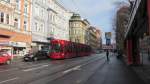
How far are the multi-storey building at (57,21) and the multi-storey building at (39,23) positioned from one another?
104 inches

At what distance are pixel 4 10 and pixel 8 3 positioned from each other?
75.5 inches

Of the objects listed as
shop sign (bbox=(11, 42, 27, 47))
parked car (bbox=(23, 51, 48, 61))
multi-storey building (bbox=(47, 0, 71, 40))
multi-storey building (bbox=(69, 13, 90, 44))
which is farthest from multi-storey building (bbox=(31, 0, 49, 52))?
multi-storey building (bbox=(69, 13, 90, 44))

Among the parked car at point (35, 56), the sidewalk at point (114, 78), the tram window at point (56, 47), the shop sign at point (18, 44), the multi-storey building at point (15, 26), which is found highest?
the multi-storey building at point (15, 26)

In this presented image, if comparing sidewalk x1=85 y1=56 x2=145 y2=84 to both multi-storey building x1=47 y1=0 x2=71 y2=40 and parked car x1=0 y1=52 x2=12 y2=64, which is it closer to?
parked car x1=0 y1=52 x2=12 y2=64

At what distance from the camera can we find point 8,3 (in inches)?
1987

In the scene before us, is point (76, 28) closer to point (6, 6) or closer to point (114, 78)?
point (6, 6)

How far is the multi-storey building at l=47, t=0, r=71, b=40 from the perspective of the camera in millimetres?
77438

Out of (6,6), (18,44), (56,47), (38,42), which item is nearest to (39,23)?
(38,42)

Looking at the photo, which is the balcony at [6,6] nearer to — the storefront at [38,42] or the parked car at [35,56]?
the parked car at [35,56]

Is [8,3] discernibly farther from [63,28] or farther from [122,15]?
[63,28]

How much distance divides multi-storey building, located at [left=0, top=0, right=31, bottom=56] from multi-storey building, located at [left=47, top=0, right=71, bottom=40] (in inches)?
633

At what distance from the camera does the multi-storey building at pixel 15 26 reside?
161ft

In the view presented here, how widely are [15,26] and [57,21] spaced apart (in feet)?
105

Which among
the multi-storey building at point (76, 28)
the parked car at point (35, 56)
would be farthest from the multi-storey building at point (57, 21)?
the multi-storey building at point (76, 28)
